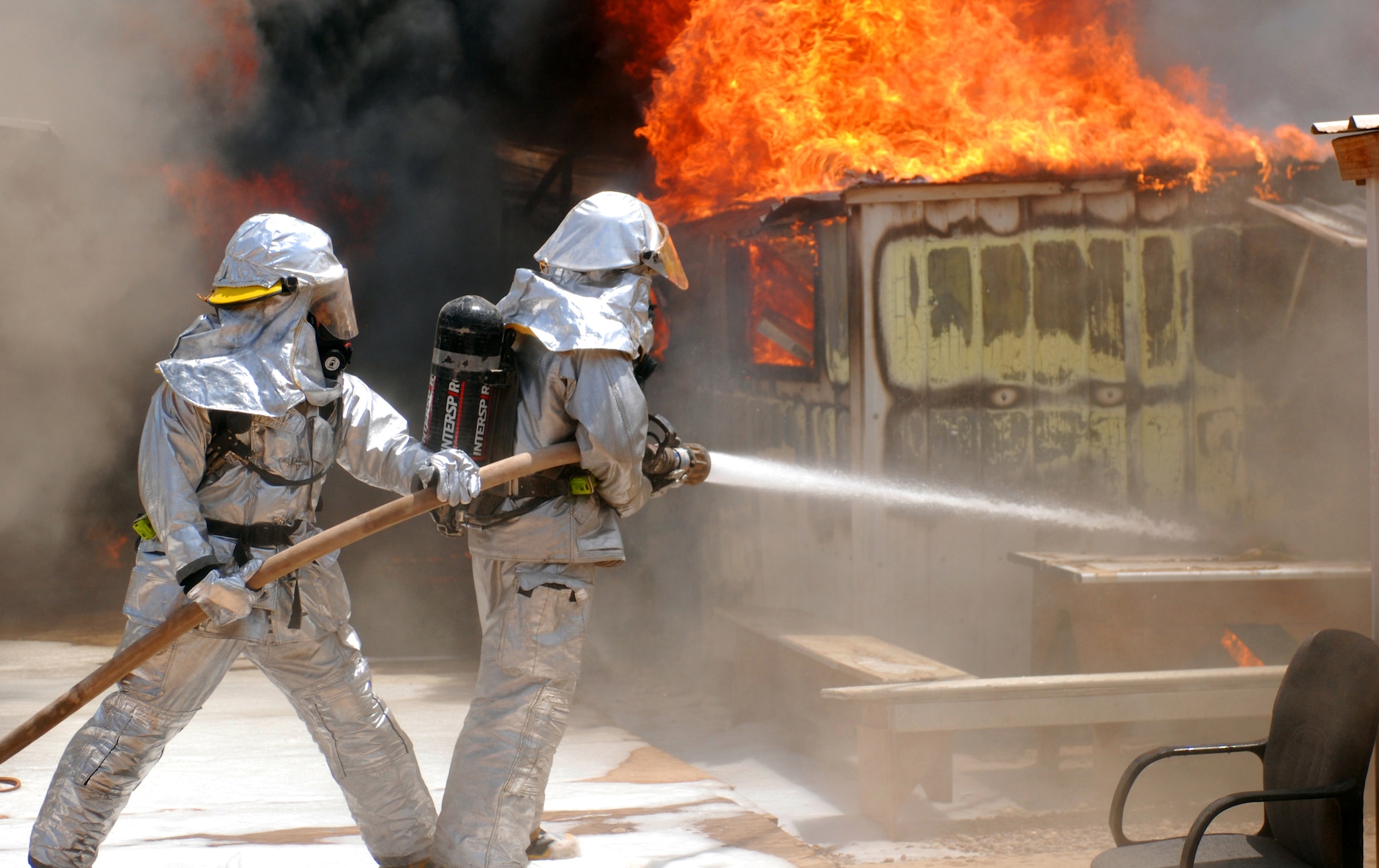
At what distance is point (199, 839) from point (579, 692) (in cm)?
309

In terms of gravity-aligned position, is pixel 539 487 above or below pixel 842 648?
above

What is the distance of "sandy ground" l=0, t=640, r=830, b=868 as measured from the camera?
4062mm

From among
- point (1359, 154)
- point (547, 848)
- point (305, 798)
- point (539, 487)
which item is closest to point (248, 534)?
point (539, 487)

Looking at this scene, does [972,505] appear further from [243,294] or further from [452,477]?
[243,294]

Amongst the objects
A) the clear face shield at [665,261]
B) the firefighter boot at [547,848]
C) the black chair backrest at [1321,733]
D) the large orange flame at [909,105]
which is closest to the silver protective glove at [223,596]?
the firefighter boot at [547,848]

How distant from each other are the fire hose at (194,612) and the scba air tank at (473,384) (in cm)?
24

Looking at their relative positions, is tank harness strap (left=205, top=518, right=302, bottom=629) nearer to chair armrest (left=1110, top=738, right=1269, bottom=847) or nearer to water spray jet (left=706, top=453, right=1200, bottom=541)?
chair armrest (left=1110, top=738, right=1269, bottom=847)

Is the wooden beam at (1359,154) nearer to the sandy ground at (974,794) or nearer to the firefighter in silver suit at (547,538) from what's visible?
the firefighter in silver suit at (547,538)

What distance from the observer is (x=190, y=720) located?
3463 millimetres

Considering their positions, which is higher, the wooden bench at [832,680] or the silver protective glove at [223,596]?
the silver protective glove at [223,596]

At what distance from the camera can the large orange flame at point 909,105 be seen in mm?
6598

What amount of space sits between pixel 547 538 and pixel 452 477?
418 millimetres

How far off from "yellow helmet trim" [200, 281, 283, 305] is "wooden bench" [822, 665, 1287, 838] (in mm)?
2692

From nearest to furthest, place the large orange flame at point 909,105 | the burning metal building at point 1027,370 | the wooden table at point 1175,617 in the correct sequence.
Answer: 1. the wooden table at point 1175,617
2. the burning metal building at point 1027,370
3. the large orange flame at point 909,105
